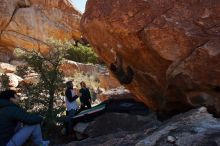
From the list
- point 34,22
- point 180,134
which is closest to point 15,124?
point 180,134

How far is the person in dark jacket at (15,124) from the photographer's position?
787 centimetres

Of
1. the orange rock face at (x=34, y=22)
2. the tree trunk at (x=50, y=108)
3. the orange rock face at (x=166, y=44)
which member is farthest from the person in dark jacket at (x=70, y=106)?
the orange rock face at (x=34, y=22)

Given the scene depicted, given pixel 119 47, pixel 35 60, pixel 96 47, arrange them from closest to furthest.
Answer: pixel 119 47, pixel 96 47, pixel 35 60

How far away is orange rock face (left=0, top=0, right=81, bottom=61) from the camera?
35750 mm

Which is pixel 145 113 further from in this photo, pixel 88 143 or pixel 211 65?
pixel 211 65

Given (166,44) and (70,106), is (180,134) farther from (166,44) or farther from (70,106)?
(70,106)

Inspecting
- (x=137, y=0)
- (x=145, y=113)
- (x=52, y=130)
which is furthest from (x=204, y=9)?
(x=52, y=130)

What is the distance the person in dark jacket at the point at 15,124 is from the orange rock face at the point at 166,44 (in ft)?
6.14

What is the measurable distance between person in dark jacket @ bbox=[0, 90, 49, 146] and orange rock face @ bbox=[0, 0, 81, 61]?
27.3 m

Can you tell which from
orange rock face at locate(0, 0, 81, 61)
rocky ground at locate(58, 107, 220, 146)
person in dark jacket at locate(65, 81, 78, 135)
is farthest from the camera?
orange rock face at locate(0, 0, 81, 61)

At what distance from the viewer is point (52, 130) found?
13.2m

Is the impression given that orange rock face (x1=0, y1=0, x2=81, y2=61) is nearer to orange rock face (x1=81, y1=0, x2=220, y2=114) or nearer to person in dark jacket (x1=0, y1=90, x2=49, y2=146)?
person in dark jacket (x1=0, y1=90, x2=49, y2=146)

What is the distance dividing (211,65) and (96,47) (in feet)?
9.49

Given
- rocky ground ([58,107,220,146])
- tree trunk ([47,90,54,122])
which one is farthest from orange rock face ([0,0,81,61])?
rocky ground ([58,107,220,146])
